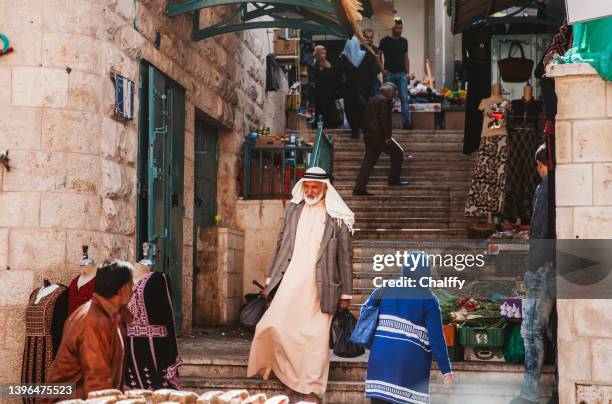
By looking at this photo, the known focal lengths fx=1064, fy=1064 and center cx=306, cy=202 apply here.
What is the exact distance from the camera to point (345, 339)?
887 cm

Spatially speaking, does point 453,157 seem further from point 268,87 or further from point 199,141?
point 199,141

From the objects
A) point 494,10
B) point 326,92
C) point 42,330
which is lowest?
point 42,330

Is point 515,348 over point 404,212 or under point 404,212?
under

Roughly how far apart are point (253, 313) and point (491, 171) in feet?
19.0

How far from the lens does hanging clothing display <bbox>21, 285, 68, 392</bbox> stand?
7961 millimetres

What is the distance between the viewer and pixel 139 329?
763cm

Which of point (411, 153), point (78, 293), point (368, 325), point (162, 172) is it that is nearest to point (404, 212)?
point (411, 153)

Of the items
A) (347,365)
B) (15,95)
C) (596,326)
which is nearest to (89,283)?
(15,95)

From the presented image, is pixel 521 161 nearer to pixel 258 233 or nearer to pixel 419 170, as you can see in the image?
pixel 419 170

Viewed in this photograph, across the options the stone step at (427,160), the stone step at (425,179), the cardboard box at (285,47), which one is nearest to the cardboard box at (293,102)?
the cardboard box at (285,47)

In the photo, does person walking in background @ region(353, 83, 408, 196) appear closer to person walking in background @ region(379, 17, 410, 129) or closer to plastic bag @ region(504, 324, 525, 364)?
person walking in background @ region(379, 17, 410, 129)

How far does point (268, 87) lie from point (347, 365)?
8496mm

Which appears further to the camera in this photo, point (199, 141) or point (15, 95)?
point (199, 141)

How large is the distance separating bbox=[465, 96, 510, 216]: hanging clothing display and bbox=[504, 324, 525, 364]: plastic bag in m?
4.39
